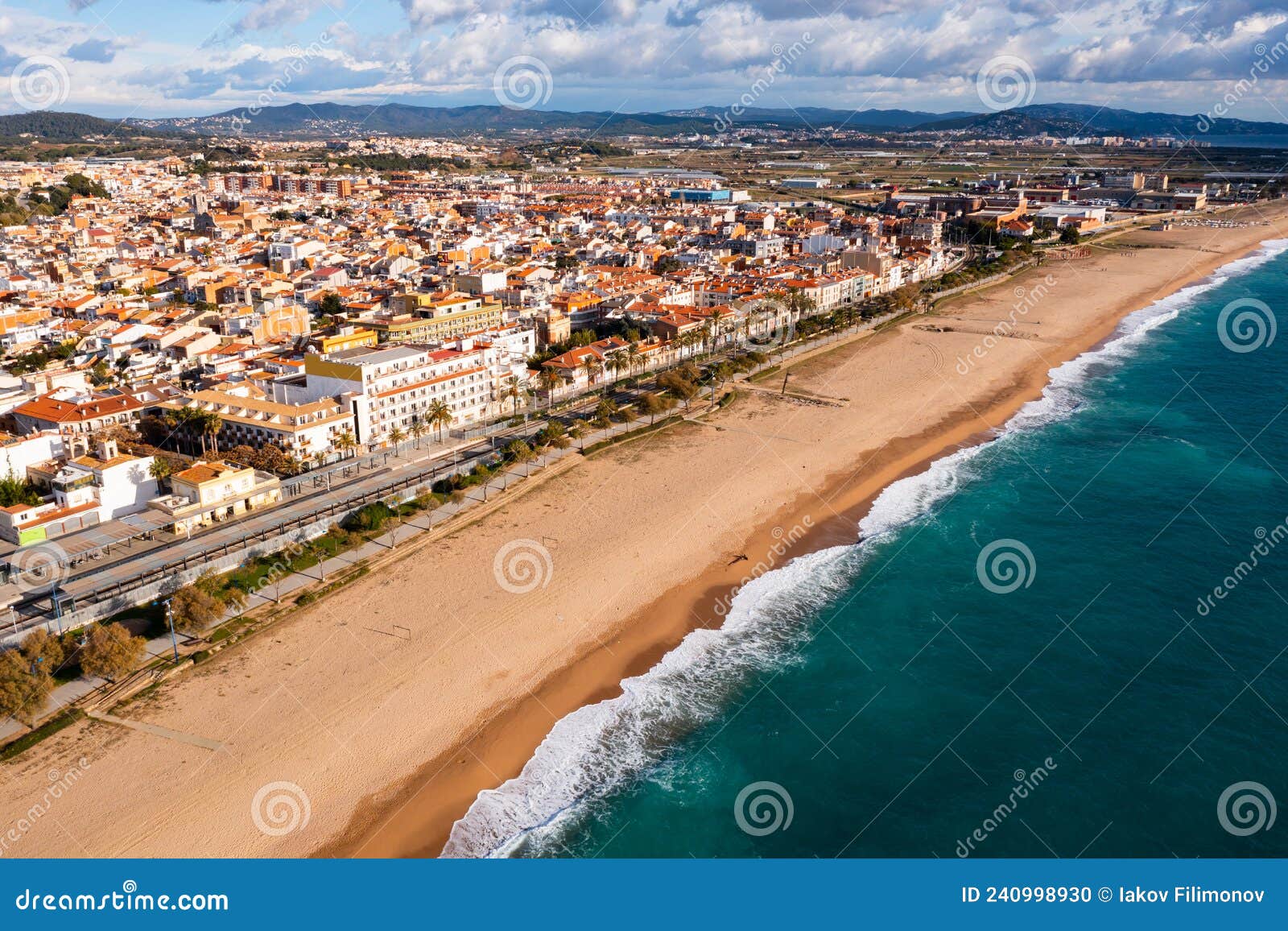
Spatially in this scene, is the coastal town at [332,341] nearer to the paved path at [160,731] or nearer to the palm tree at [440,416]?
the palm tree at [440,416]

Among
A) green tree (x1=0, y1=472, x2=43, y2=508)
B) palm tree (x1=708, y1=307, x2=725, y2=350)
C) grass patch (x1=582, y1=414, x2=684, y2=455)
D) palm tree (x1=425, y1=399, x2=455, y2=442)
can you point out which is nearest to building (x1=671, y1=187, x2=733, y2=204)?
palm tree (x1=708, y1=307, x2=725, y2=350)

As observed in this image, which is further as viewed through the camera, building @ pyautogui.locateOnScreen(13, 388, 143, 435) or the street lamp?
building @ pyautogui.locateOnScreen(13, 388, 143, 435)

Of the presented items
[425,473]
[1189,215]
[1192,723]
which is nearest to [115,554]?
[425,473]

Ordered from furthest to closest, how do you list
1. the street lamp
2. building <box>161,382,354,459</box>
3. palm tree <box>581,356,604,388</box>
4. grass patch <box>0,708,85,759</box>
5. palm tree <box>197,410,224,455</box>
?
palm tree <box>581,356,604,388</box> < building <box>161,382,354,459</box> < palm tree <box>197,410,224,455</box> < the street lamp < grass patch <box>0,708,85,759</box>

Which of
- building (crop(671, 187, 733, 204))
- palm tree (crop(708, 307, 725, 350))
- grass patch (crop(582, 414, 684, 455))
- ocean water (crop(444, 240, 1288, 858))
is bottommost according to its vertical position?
ocean water (crop(444, 240, 1288, 858))

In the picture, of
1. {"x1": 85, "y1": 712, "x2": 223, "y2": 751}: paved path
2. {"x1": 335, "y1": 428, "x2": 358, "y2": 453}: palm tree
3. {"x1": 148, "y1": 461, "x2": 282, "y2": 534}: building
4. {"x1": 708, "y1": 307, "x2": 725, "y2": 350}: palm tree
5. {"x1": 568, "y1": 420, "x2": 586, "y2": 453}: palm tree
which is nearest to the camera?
{"x1": 85, "y1": 712, "x2": 223, "y2": 751}: paved path

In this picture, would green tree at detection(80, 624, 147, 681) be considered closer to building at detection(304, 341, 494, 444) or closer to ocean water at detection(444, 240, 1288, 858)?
ocean water at detection(444, 240, 1288, 858)

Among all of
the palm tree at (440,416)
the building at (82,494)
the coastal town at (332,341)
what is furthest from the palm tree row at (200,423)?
the palm tree at (440,416)
